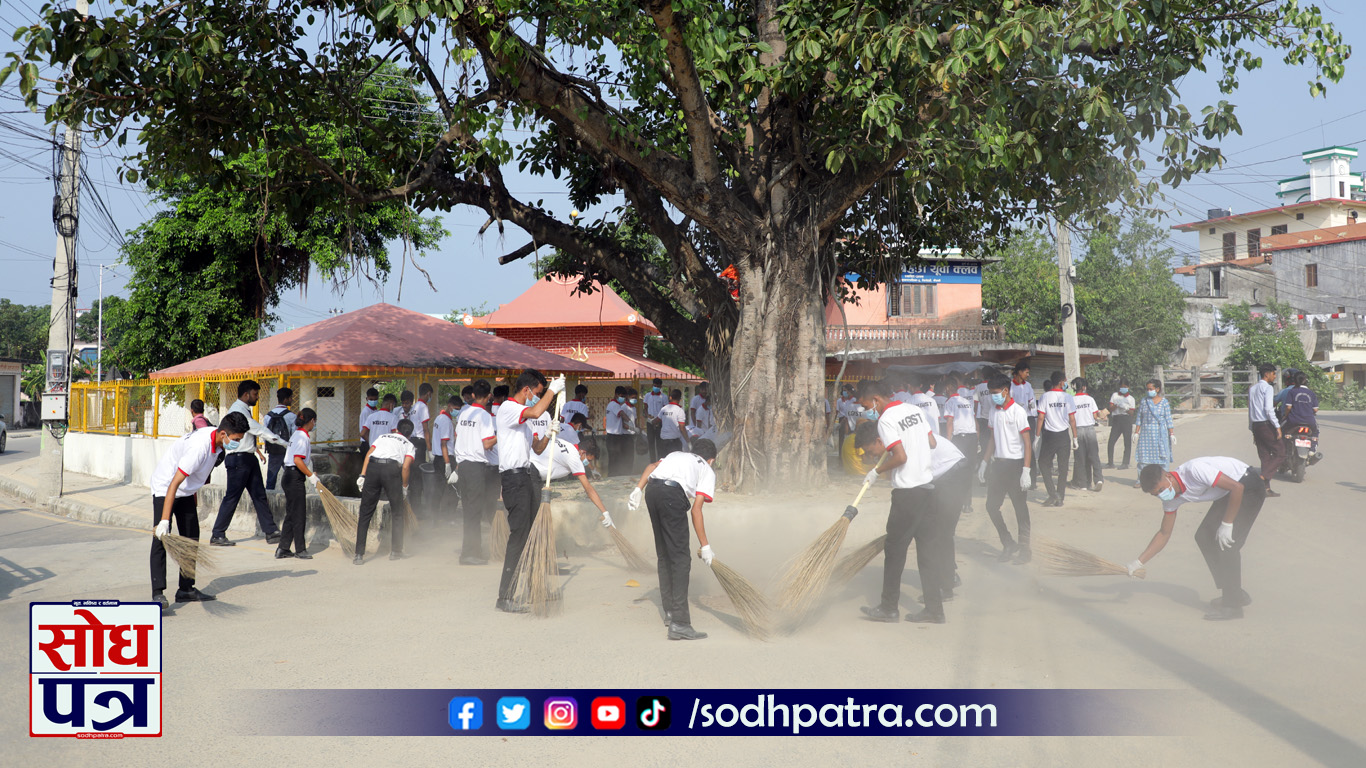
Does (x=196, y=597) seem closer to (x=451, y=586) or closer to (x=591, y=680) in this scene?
(x=451, y=586)

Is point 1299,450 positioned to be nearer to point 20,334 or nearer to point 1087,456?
point 1087,456

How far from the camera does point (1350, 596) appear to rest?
256 inches

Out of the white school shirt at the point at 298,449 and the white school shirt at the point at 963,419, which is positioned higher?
the white school shirt at the point at 963,419

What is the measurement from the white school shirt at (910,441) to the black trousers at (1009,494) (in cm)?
234

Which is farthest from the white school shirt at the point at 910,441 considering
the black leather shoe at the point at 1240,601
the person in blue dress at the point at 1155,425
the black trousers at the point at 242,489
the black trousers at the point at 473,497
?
the black trousers at the point at 242,489

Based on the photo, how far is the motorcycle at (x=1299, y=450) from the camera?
1150 cm

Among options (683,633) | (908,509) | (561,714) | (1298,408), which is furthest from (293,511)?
(1298,408)

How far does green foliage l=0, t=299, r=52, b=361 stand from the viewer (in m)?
54.7

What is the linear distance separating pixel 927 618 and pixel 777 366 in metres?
5.20

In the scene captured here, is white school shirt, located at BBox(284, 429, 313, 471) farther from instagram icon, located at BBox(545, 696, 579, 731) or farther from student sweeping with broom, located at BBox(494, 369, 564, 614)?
instagram icon, located at BBox(545, 696, 579, 731)

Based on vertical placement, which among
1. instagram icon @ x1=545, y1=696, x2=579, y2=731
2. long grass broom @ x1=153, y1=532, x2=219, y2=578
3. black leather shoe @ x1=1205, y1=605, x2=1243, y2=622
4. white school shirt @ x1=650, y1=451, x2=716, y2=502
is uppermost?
white school shirt @ x1=650, y1=451, x2=716, y2=502

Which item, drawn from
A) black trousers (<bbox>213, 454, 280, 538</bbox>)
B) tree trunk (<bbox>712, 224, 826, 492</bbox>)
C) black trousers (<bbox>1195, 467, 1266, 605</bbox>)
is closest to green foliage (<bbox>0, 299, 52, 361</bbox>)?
black trousers (<bbox>213, 454, 280, 538</bbox>)

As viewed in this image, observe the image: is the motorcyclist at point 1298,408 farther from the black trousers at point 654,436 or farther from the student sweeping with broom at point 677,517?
the black trousers at point 654,436

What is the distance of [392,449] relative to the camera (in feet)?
27.8
